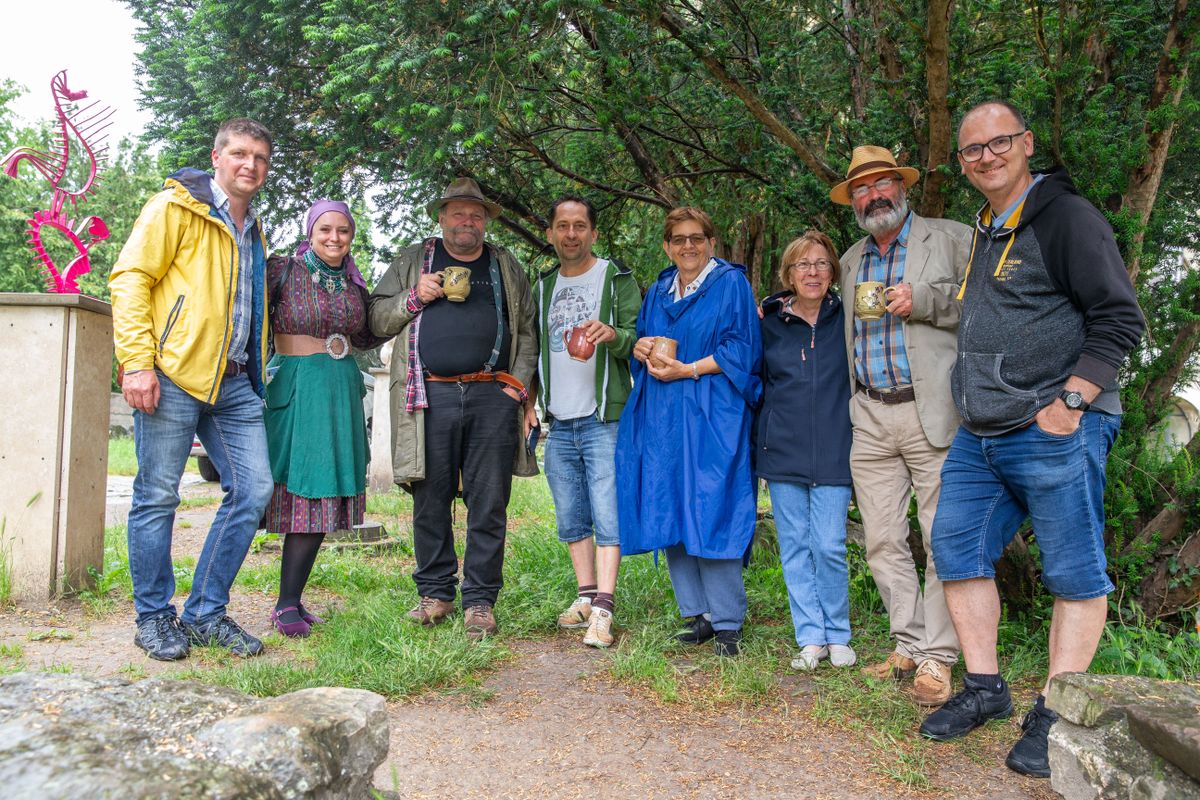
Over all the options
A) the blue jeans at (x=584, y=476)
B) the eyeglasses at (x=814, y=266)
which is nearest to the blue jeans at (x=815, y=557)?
the blue jeans at (x=584, y=476)

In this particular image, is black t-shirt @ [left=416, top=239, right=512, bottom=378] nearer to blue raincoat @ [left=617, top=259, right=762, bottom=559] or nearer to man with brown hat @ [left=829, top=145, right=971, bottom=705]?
blue raincoat @ [left=617, top=259, right=762, bottom=559]

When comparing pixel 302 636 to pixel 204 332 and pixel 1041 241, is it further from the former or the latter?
pixel 1041 241

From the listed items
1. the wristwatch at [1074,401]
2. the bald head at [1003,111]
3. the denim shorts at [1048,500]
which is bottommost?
the denim shorts at [1048,500]

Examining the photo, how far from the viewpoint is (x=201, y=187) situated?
13.4 ft

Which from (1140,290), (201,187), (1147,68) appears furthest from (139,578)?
(1147,68)

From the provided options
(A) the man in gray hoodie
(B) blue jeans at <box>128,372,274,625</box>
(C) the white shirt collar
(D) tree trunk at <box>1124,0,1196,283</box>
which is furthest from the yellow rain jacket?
(D) tree trunk at <box>1124,0,1196,283</box>

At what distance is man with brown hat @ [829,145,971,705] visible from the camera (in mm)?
3641

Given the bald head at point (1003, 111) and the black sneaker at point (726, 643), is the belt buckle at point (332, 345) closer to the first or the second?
the black sneaker at point (726, 643)

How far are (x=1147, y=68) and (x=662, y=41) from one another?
7.32 ft

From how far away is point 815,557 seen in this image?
4.10 metres

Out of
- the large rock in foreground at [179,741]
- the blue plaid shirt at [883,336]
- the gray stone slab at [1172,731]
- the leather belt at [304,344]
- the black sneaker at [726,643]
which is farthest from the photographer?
the leather belt at [304,344]

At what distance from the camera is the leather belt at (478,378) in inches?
181

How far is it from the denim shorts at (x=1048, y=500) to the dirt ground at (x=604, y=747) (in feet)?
2.18

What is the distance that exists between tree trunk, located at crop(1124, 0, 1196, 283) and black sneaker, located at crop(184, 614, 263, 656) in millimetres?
4186
